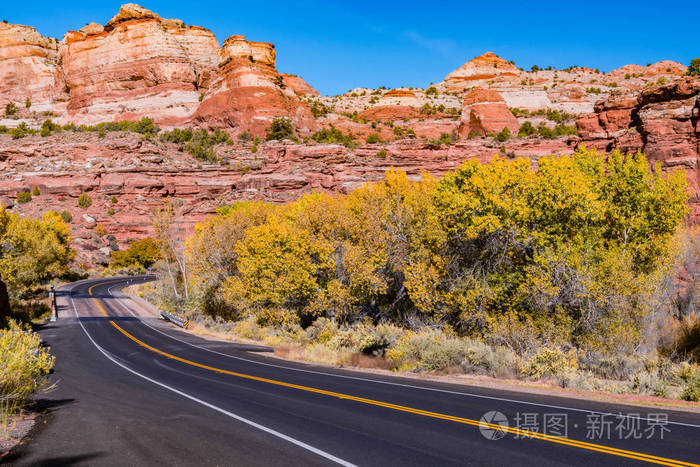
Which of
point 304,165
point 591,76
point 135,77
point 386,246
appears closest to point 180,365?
→ point 386,246

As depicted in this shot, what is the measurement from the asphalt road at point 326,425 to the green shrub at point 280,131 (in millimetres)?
71610

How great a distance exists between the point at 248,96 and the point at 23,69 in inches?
3056

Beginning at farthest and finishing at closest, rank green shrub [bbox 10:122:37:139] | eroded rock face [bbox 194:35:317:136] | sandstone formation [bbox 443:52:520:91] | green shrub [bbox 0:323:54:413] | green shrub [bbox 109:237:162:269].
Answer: sandstone formation [bbox 443:52:520:91]
green shrub [bbox 10:122:37:139]
eroded rock face [bbox 194:35:317:136]
green shrub [bbox 109:237:162:269]
green shrub [bbox 0:323:54:413]

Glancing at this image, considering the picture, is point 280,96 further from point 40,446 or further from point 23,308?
point 40,446

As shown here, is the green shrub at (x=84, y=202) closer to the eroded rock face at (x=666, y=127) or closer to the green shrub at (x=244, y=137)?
the green shrub at (x=244, y=137)

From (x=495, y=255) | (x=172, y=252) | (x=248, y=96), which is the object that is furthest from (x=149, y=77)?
(x=495, y=255)

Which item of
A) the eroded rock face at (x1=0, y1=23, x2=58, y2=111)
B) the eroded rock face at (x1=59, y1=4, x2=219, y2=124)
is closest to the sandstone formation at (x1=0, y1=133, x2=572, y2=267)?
the eroded rock face at (x1=59, y1=4, x2=219, y2=124)

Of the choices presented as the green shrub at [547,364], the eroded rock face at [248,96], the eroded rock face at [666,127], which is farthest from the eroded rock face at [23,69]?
the green shrub at [547,364]

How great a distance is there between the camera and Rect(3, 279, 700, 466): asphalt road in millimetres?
6934

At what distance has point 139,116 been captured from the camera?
325ft

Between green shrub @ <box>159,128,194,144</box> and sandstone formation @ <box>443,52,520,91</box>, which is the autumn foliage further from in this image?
sandstone formation @ <box>443,52,520,91</box>

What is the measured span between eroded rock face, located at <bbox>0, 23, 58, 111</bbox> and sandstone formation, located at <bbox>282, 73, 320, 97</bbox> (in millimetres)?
66626

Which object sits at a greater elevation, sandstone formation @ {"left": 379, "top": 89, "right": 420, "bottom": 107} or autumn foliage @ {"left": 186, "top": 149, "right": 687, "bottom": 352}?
sandstone formation @ {"left": 379, "top": 89, "right": 420, "bottom": 107}

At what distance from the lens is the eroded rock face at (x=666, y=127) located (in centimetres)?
3831
